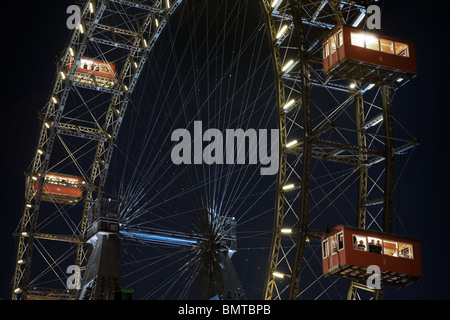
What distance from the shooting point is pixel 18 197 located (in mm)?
62406

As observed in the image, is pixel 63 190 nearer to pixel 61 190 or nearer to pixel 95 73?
pixel 61 190

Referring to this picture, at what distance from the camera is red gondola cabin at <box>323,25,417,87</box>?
1141 inches

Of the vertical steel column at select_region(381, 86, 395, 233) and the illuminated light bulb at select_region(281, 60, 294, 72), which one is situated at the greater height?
the illuminated light bulb at select_region(281, 60, 294, 72)

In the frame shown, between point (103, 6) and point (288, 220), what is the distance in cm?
2800

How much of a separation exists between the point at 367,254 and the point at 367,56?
7.96m

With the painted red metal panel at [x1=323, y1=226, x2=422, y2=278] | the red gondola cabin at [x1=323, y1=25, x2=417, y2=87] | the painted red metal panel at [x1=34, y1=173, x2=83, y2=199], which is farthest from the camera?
the painted red metal panel at [x1=34, y1=173, x2=83, y2=199]

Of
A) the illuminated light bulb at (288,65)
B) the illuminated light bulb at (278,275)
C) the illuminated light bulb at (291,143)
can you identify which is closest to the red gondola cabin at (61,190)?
the illuminated light bulb at (291,143)

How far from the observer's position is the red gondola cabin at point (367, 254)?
27.6 metres

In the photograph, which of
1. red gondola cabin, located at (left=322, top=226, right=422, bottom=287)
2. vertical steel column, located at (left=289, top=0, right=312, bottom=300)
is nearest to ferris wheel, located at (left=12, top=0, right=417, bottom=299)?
vertical steel column, located at (left=289, top=0, right=312, bottom=300)

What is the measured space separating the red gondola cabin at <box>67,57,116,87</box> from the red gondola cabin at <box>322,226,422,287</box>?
19249 mm

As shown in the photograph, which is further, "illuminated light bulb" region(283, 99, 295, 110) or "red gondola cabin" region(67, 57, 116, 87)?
"red gondola cabin" region(67, 57, 116, 87)

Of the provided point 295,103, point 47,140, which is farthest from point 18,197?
point 295,103

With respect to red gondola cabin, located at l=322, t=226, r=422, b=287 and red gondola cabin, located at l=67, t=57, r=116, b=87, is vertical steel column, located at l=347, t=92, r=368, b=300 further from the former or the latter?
red gondola cabin, located at l=67, t=57, r=116, b=87
